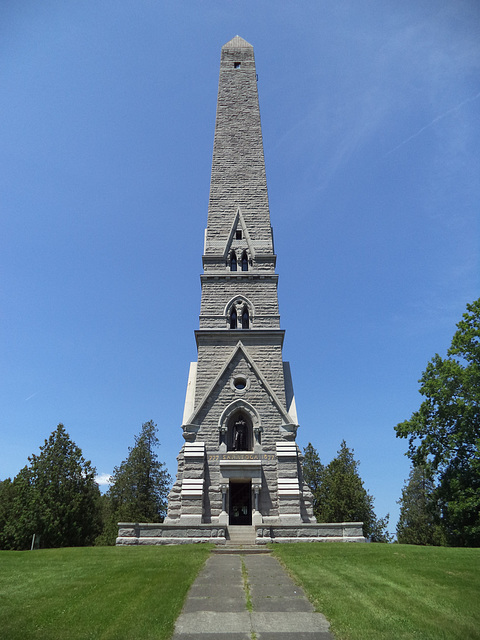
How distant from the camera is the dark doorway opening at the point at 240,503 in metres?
27.3

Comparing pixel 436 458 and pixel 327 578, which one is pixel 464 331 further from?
pixel 327 578

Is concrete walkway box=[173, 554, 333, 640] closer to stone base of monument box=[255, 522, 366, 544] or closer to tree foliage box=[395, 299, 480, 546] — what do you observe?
stone base of monument box=[255, 522, 366, 544]

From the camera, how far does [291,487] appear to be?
2428 cm

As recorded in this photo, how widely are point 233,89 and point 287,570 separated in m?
40.1

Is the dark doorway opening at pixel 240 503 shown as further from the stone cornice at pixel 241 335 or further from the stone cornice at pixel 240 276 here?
the stone cornice at pixel 240 276

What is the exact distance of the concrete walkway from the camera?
8.09 meters

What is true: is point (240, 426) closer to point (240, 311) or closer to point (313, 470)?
point (240, 311)

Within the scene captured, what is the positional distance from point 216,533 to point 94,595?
11.0 metres

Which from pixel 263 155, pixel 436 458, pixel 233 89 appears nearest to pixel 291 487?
pixel 436 458

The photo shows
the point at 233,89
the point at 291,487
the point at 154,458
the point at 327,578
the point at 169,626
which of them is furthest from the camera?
the point at 154,458

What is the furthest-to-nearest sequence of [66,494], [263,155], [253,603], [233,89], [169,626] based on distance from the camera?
[233,89] → [263,155] → [66,494] → [253,603] → [169,626]

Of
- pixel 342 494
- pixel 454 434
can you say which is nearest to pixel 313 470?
pixel 342 494

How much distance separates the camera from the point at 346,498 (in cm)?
3859

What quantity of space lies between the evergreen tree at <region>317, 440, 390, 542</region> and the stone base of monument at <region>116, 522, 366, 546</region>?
59.6ft
